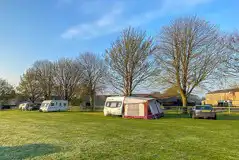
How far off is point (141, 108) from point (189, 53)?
950cm

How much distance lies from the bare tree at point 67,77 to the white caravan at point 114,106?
76.2 feet

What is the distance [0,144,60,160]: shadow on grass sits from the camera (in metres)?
6.65

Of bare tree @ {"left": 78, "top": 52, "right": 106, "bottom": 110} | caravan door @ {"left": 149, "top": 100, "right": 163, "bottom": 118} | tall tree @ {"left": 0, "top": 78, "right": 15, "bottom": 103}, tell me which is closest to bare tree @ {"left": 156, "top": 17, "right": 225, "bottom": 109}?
caravan door @ {"left": 149, "top": 100, "right": 163, "bottom": 118}

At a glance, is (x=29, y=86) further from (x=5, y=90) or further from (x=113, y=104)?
(x=113, y=104)

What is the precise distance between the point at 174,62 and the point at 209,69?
4.07 metres

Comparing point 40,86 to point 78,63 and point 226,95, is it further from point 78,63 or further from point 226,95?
point 226,95

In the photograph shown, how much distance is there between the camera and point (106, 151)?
708 cm

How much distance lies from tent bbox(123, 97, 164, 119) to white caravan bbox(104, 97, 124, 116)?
0.59m

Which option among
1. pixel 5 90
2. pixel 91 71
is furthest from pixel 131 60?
pixel 5 90

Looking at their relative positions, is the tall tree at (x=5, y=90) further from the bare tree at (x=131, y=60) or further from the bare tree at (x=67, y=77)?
the bare tree at (x=131, y=60)

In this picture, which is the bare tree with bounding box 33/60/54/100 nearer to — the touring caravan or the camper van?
the camper van

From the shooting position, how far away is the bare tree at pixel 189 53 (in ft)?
84.3

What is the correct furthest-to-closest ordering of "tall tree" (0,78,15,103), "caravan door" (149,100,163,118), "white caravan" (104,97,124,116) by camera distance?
"tall tree" (0,78,15,103)
"white caravan" (104,97,124,116)
"caravan door" (149,100,163,118)

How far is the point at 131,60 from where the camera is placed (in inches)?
1189
